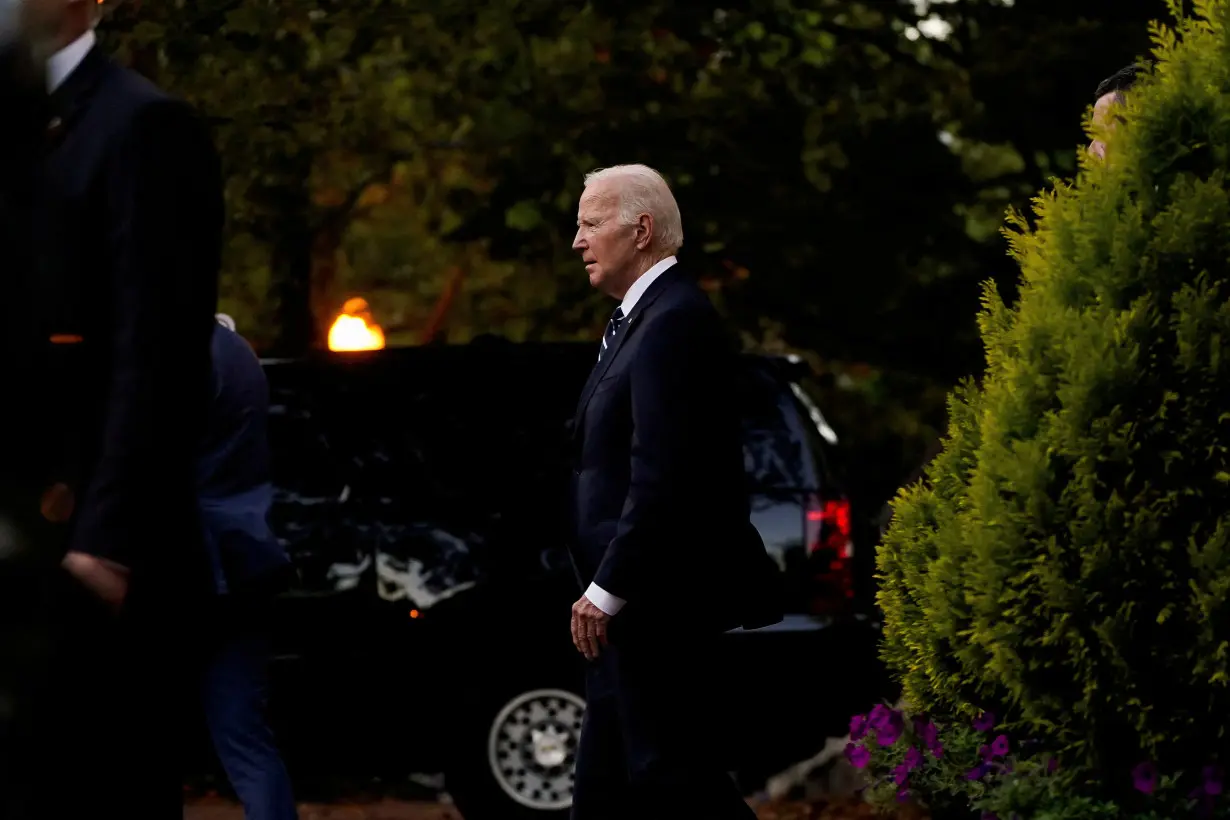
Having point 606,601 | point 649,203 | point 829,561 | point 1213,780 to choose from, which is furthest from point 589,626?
point 829,561

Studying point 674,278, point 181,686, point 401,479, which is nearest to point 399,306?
point 401,479

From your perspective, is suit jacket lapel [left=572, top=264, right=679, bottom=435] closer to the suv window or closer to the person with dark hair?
the person with dark hair

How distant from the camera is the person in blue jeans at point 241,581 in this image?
629 cm

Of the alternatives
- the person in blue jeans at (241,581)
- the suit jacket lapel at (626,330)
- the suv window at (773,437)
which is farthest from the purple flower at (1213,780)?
the suv window at (773,437)

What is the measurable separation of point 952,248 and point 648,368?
32.9 ft

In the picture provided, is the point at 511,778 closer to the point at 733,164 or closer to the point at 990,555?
the point at 990,555

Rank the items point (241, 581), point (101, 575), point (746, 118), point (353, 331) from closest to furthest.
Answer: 1. point (101, 575)
2. point (241, 581)
3. point (746, 118)
4. point (353, 331)

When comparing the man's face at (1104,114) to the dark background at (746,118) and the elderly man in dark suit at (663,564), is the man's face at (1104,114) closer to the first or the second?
the elderly man in dark suit at (663,564)

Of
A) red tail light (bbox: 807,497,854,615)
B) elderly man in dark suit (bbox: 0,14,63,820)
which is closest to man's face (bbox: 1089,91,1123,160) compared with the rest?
elderly man in dark suit (bbox: 0,14,63,820)

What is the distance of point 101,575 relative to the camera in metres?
3.28

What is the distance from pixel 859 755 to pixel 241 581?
5.99 feet

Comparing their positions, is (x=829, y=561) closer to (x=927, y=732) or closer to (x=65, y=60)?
(x=927, y=732)

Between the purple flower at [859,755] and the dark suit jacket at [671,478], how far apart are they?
1.36 feet

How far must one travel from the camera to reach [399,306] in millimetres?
32312
